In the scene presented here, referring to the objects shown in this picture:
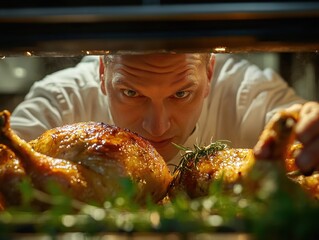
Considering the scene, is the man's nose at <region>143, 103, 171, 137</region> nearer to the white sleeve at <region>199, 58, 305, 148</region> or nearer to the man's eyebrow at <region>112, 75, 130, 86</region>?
the man's eyebrow at <region>112, 75, 130, 86</region>

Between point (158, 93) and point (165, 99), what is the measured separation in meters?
0.05

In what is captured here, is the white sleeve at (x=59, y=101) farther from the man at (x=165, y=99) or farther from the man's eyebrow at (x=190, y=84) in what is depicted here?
the man's eyebrow at (x=190, y=84)

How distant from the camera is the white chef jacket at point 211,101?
324 cm

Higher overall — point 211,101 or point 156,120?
point 211,101

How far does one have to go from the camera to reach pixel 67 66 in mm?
2637

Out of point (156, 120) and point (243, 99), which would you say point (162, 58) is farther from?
point (243, 99)

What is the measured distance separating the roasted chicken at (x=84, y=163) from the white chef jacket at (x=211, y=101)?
1.37 metres

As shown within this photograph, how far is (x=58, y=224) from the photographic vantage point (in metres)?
1.13

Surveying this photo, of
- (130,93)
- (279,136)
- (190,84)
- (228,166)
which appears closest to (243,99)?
(190,84)

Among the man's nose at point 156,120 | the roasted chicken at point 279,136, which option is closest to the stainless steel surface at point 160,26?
the roasted chicken at point 279,136

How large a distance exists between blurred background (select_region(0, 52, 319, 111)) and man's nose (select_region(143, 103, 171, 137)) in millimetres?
359

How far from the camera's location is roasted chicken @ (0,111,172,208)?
1.54 metres

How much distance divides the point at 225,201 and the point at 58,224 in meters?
0.35

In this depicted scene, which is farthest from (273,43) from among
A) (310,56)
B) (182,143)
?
(182,143)
